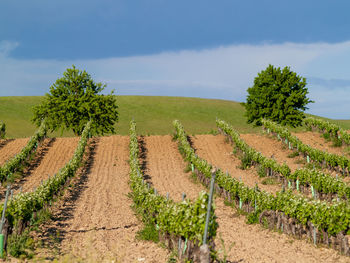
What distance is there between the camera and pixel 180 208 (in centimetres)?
1121

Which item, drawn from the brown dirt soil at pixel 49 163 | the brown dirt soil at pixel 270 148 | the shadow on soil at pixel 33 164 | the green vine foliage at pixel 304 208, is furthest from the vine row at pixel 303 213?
the shadow on soil at pixel 33 164

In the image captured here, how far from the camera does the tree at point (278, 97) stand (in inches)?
1843

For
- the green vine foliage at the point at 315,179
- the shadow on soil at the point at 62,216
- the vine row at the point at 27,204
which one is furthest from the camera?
the green vine foliage at the point at 315,179

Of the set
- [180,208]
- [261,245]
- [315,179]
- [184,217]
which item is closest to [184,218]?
[184,217]

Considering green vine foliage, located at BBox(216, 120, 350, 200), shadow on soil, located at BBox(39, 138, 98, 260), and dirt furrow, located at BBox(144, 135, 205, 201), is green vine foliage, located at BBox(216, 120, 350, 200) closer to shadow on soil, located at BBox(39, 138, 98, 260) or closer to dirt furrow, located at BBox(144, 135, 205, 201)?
dirt furrow, located at BBox(144, 135, 205, 201)

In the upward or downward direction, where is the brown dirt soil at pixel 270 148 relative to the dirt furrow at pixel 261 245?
upward

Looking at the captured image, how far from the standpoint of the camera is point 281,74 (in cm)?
4875

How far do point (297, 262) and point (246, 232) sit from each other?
11.9ft

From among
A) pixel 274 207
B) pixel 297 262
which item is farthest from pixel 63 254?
pixel 274 207

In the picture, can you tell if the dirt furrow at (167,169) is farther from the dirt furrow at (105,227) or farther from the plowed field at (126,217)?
the dirt furrow at (105,227)

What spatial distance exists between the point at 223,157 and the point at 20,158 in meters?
17.2

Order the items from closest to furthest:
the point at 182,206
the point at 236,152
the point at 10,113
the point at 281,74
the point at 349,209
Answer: the point at 182,206, the point at 349,209, the point at 236,152, the point at 281,74, the point at 10,113

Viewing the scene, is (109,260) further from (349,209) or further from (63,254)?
(349,209)

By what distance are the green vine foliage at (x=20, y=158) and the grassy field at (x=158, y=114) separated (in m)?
28.8
